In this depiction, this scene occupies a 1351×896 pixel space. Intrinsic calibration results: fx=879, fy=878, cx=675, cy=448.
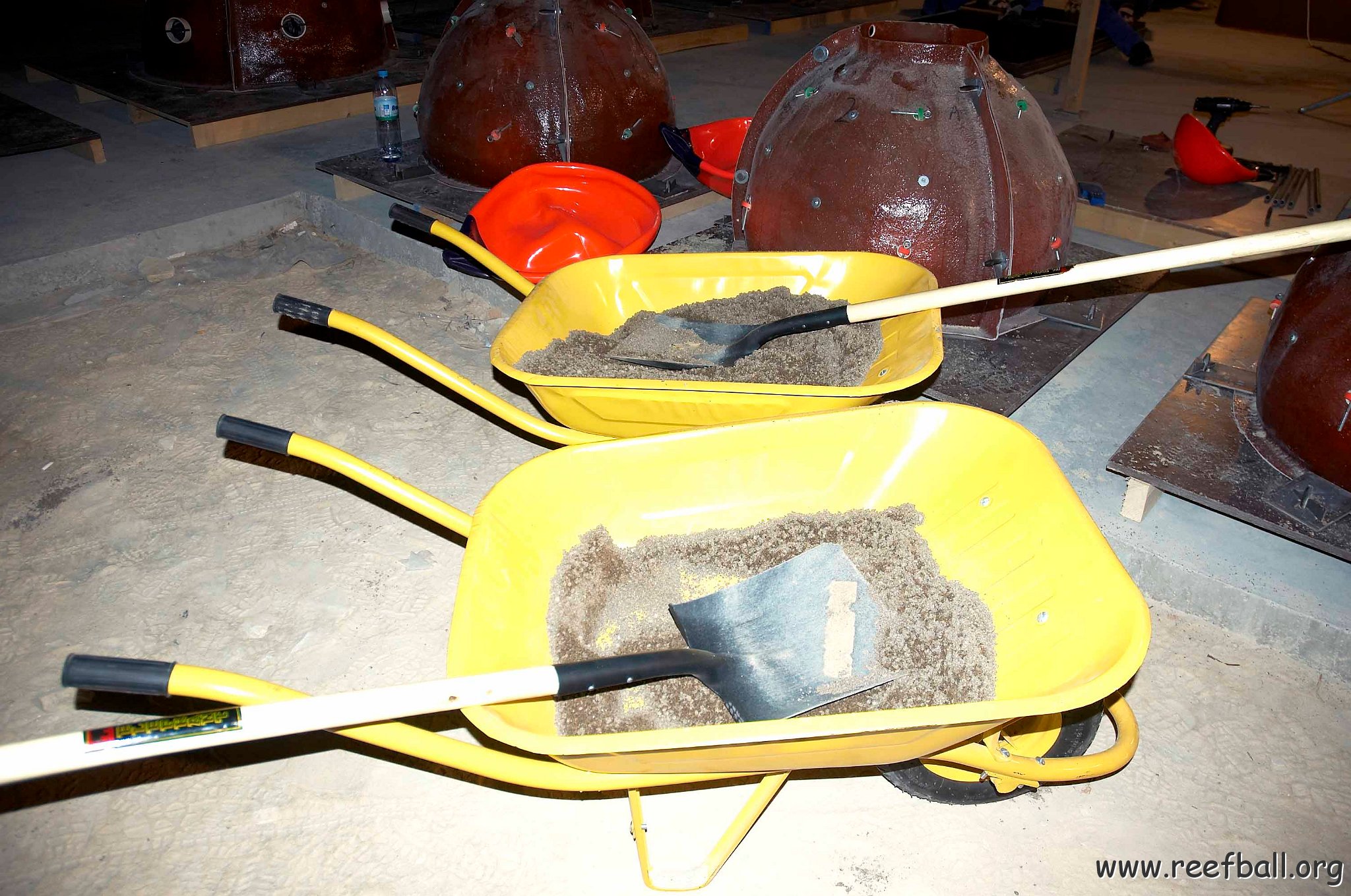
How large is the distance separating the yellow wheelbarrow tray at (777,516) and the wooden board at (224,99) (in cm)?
404

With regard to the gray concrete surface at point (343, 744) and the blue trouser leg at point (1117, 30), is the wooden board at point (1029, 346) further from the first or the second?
the blue trouser leg at point (1117, 30)

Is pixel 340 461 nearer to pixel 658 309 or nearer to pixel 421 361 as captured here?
pixel 421 361

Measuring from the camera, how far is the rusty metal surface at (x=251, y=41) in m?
4.88

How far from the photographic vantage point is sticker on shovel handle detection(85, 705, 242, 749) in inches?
40.6

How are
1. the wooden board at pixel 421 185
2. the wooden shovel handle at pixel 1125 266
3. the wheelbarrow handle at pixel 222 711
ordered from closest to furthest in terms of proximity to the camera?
the wheelbarrow handle at pixel 222 711 → the wooden shovel handle at pixel 1125 266 → the wooden board at pixel 421 185

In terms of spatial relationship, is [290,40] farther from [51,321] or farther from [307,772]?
[307,772]

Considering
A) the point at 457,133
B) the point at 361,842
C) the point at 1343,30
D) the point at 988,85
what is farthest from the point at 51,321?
the point at 1343,30

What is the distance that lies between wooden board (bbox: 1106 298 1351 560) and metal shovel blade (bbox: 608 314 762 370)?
102 cm

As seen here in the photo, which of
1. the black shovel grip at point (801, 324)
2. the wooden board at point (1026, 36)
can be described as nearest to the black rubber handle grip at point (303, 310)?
the black shovel grip at point (801, 324)

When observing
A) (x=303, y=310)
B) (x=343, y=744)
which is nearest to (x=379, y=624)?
(x=343, y=744)

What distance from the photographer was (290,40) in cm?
506

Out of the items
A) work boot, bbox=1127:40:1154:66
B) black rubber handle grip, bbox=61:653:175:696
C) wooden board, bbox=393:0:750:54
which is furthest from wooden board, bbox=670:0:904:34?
black rubber handle grip, bbox=61:653:175:696

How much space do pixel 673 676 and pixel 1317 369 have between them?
173 centimetres

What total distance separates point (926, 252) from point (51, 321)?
3.40m
